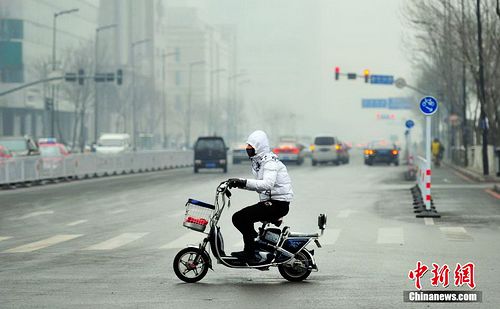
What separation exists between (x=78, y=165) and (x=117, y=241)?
30.3 meters

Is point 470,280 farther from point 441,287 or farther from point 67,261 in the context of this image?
point 67,261

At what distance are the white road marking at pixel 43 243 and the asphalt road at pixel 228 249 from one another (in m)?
0.02

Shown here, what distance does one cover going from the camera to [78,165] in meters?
49.5

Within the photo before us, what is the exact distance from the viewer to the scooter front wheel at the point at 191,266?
13508 millimetres

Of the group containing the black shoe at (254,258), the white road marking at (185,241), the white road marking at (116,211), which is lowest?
the white road marking at (116,211)

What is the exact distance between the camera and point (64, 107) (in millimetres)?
128875

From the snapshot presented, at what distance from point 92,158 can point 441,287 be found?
40171 millimetres

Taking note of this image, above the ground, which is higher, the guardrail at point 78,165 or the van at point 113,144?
the van at point 113,144

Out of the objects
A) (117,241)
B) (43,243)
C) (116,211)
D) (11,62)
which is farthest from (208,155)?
(11,62)

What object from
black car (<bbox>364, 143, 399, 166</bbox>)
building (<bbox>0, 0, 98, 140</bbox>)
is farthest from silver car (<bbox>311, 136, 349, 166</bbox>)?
building (<bbox>0, 0, 98, 140</bbox>)

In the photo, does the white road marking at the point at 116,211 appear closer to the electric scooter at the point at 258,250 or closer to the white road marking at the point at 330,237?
the white road marking at the point at 330,237

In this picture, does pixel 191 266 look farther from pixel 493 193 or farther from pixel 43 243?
pixel 493 193

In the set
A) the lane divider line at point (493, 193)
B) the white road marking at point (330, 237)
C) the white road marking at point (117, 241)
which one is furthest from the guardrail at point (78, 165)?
the white road marking at point (330, 237)

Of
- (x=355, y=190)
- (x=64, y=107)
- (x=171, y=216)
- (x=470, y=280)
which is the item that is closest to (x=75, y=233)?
(x=171, y=216)
